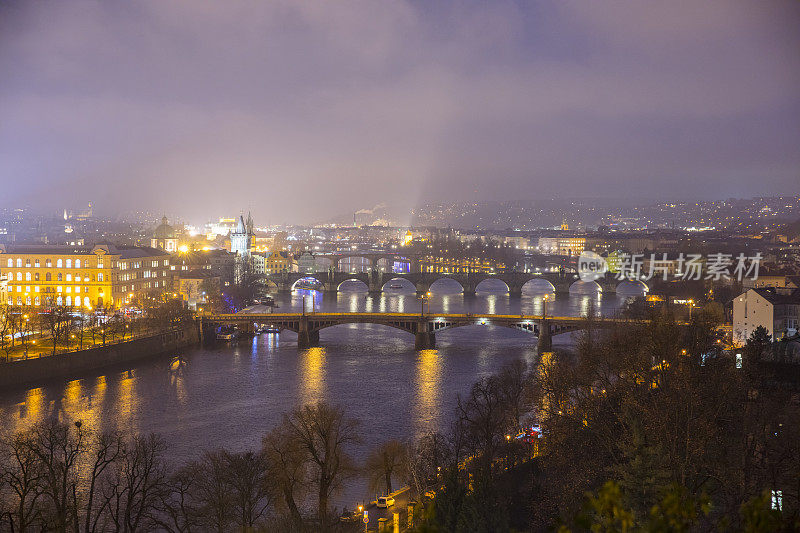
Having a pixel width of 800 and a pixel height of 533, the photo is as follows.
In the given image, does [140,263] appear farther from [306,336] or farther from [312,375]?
[312,375]

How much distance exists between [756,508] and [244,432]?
26.2 feet

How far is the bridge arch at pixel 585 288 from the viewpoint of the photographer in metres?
27.2

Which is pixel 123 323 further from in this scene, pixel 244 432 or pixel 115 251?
pixel 244 432

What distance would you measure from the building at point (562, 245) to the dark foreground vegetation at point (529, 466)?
1721 inches

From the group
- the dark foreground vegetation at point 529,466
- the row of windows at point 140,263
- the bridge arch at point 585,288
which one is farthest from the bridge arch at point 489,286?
the dark foreground vegetation at point 529,466

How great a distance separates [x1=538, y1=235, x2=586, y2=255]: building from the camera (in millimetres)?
51625

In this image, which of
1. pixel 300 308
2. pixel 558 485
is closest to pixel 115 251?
pixel 300 308

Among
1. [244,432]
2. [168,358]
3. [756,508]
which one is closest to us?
[756,508]

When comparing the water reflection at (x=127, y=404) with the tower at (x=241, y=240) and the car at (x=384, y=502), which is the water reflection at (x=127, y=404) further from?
the tower at (x=241, y=240)

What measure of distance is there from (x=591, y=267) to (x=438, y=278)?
965 cm

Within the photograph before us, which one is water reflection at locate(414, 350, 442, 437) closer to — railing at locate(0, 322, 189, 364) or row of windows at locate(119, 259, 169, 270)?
railing at locate(0, 322, 189, 364)

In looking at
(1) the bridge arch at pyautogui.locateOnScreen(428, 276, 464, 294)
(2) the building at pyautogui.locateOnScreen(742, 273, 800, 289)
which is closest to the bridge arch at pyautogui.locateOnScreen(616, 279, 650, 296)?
(1) the bridge arch at pyautogui.locateOnScreen(428, 276, 464, 294)

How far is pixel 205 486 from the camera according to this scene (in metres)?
6.33

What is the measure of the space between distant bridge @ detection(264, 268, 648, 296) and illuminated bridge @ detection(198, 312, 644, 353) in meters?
9.91
